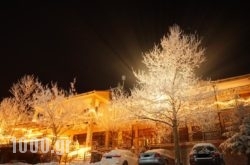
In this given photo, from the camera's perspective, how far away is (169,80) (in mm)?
18125

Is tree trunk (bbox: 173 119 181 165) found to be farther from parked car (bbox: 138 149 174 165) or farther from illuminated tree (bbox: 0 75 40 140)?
Answer: illuminated tree (bbox: 0 75 40 140)

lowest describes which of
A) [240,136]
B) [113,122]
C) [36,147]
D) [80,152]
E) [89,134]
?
[80,152]

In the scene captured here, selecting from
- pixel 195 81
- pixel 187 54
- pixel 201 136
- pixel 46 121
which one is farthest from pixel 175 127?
pixel 46 121

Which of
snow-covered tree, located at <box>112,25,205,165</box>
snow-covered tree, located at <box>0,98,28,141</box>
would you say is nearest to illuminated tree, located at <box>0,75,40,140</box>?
snow-covered tree, located at <box>0,98,28,141</box>

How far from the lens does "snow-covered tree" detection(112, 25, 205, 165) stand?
17.9 m

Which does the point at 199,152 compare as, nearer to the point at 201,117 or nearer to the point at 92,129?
the point at 201,117

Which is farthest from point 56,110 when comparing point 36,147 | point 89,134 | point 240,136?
point 240,136

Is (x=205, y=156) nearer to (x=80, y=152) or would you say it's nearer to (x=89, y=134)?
(x=80, y=152)

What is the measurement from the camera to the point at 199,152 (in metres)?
14.9

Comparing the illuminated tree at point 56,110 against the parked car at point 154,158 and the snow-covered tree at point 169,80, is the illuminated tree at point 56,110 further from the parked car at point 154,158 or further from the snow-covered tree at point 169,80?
the parked car at point 154,158

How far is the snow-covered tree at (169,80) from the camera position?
17.9 meters

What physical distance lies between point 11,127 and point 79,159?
12.0m

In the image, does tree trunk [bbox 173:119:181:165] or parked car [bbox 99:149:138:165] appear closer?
parked car [bbox 99:149:138:165]

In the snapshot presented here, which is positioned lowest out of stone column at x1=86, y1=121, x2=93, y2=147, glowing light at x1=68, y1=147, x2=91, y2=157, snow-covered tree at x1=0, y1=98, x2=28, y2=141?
glowing light at x1=68, y1=147, x2=91, y2=157
